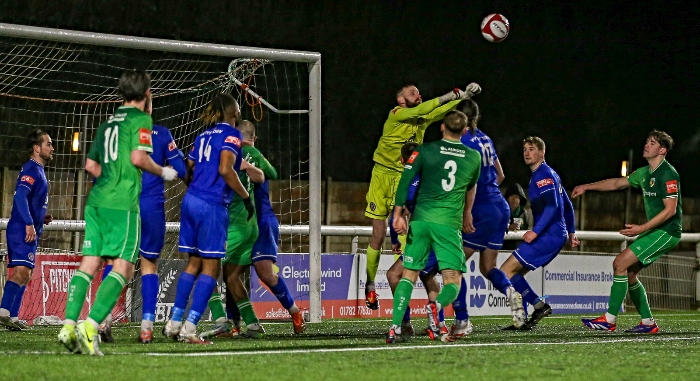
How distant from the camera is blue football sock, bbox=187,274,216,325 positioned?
780 centimetres

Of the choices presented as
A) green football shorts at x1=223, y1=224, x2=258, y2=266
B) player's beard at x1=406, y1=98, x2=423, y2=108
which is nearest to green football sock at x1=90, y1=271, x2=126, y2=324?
green football shorts at x1=223, y1=224, x2=258, y2=266

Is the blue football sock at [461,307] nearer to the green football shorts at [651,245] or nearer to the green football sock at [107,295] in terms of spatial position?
the green football shorts at [651,245]

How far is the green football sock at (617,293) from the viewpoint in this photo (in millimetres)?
10195

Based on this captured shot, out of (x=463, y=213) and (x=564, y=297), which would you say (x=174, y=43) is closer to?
(x=463, y=213)

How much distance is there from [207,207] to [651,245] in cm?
449

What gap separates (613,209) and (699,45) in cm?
1030

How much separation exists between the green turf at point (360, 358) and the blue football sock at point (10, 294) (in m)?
0.88

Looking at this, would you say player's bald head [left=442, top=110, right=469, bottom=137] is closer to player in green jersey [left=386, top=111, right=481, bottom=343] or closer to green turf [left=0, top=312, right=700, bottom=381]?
player in green jersey [left=386, top=111, right=481, bottom=343]

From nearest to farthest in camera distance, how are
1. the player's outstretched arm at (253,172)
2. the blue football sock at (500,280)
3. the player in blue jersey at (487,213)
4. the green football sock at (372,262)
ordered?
1. the player's outstretched arm at (253,172)
2. the player in blue jersey at (487,213)
3. the blue football sock at (500,280)
4. the green football sock at (372,262)

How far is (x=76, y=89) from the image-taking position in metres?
→ 19.8

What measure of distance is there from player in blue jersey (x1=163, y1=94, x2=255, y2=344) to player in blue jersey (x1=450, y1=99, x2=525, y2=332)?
2378 millimetres

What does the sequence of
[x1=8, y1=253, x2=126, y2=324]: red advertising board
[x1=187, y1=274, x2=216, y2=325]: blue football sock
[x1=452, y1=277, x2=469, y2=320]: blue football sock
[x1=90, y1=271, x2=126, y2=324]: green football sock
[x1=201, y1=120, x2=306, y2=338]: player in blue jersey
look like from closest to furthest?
[x1=90, y1=271, x2=126, y2=324]: green football sock
[x1=187, y1=274, x2=216, y2=325]: blue football sock
[x1=201, y1=120, x2=306, y2=338]: player in blue jersey
[x1=452, y1=277, x2=469, y2=320]: blue football sock
[x1=8, y1=253, x2=126, y2=324]: red advertising board

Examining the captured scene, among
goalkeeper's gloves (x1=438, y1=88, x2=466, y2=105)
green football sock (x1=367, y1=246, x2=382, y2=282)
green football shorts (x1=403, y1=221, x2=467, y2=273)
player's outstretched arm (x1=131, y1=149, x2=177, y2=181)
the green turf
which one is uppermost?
goalkeeper's gloves (x1=438, y1=88, x2=466, y2=105)

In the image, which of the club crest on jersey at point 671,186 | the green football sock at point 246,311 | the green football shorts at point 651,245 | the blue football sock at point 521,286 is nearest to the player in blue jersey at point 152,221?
the green football sock at point 246,311
